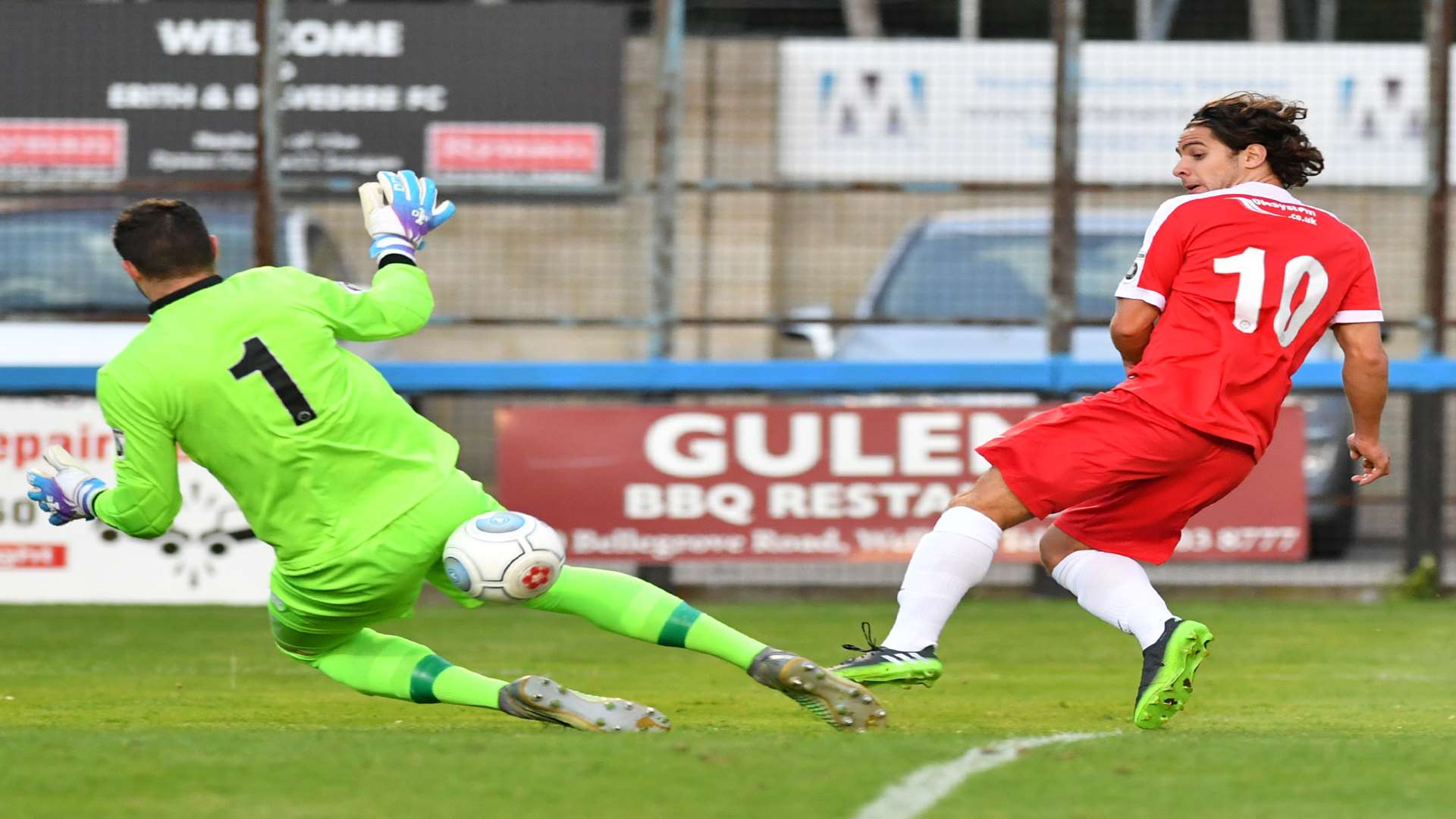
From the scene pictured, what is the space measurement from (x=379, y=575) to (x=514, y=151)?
5427 millimetres

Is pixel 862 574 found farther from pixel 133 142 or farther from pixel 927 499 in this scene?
pixel 133 142

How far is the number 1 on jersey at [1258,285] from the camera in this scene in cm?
549

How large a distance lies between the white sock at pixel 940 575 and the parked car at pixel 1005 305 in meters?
4.97

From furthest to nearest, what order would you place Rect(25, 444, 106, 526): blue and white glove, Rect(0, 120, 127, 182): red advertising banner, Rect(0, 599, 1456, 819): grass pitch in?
Rect(0, 120, 127, 182): red advertising banner < Rect(25, 444, 106, 526): blue and white glove < Rect(0, 599, 1456, 819): grass pitch

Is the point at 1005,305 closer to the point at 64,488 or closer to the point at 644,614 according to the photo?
the point at 644,614

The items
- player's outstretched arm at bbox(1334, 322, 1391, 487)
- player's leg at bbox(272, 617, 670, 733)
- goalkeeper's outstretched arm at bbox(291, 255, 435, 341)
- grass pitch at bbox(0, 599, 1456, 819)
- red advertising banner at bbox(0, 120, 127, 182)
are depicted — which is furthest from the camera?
red advertising banner at bbox(0, 120, 127, 182)

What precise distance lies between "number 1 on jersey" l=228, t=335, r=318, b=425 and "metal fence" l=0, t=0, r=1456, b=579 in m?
4.90

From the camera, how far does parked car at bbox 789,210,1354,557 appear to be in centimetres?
1065

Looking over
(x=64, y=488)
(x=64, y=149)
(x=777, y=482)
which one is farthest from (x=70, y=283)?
(x=64, y=488)

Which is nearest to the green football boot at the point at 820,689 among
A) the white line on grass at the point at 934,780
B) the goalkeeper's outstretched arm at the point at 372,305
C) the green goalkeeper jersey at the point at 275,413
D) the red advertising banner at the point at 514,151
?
the white line on grass at the point at 934,780

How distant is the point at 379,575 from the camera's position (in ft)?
17.9

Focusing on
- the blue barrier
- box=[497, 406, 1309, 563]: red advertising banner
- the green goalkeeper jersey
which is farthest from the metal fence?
the green goalkeeper jersey

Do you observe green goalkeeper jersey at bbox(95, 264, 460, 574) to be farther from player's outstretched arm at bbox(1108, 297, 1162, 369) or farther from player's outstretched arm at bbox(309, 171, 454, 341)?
player's outstretched arm at bbox(1108, 297, 1162, 369)

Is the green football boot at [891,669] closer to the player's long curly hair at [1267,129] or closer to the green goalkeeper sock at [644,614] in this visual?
the green goalkeeper sock at [644,614]
